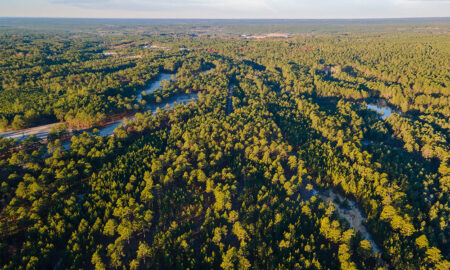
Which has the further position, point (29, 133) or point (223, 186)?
point (29, 133)

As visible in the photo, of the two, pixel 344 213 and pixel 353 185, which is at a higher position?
pixel 353 185

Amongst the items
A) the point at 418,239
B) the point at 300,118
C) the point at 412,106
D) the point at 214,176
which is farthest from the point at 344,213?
the point at 412,106

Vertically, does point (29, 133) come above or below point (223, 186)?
above

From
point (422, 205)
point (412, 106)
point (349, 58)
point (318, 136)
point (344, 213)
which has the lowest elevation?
point (344, 213)

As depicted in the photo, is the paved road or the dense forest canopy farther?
the paved road

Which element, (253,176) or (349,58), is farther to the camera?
(349,58)

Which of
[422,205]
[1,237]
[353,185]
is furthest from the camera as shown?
[353,185]

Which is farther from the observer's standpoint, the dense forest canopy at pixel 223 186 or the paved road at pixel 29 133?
the paved road at pixel 29 133

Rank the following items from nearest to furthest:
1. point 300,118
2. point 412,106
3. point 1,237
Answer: point 1,237 → point 300,118 → point 412,106

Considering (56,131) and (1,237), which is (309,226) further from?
(56,131)

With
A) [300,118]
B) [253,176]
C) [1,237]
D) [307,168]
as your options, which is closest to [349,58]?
[300,118]
